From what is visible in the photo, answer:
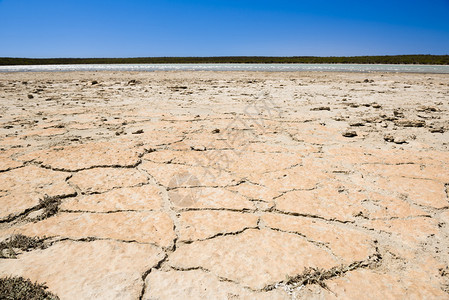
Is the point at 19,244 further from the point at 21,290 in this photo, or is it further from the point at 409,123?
the point at 409,123

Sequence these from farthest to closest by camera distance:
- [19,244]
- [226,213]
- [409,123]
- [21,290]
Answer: [409,123]
[226,213]
[19,244]
[21,290]

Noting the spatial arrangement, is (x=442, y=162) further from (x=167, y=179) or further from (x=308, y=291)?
(x=167, y=179)

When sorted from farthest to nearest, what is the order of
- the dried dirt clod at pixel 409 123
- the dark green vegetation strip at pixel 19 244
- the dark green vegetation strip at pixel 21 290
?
→ the dried dirt clod at pixel 409 123 < the dark green vegetation strip at pixel 19 244 < the dark green vegetation strip at pixel 21 290

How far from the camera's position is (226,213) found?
1.19m

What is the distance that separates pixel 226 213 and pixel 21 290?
0.74 meters

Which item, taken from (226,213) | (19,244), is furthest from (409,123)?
(19,244)

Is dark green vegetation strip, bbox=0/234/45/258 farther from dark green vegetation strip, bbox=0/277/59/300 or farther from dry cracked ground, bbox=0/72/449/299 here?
dark green vegetation strip, bbox=0/277/59/300

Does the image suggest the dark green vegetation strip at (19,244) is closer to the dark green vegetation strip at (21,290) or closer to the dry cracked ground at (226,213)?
the dry cracked ground at (226,213)

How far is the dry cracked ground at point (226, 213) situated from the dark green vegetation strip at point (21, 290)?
26 millimetres

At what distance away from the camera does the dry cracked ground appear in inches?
32.7

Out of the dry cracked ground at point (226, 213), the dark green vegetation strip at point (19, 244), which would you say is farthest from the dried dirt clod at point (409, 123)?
the dark green vegetation strip at point (19, 244)

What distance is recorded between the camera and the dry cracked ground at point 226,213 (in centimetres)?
83

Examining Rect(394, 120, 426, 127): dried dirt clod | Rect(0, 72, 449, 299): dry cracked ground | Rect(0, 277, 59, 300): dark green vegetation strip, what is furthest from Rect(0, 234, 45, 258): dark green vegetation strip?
Rect(394, 120, 426, 127): dried dirt clod

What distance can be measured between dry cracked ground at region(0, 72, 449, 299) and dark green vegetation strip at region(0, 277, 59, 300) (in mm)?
26
